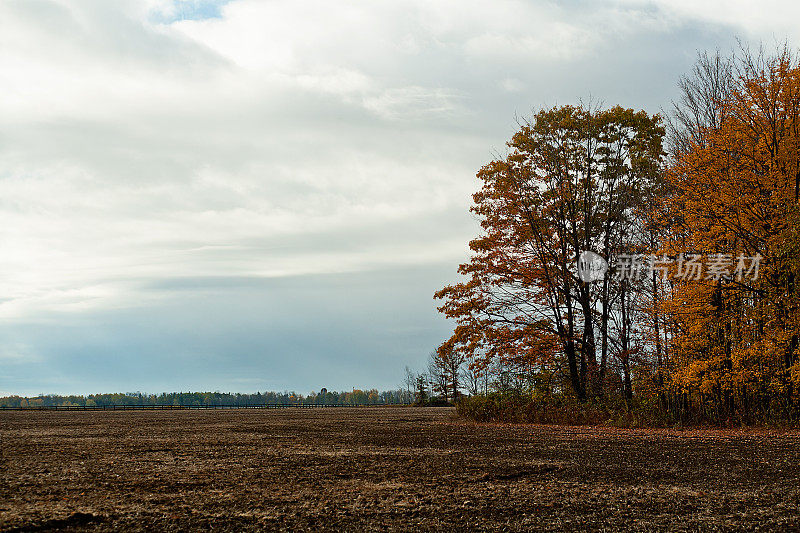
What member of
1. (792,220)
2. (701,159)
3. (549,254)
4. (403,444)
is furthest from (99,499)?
(549,254)

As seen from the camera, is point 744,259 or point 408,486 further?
point 744,259

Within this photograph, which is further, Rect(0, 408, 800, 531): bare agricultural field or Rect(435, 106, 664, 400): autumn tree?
Rect(435, 106, 664, 400): autumn tree

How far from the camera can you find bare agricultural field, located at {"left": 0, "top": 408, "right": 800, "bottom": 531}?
6480 millimetres

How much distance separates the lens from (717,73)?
22688 millimetres

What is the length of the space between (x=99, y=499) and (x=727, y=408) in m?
17.5

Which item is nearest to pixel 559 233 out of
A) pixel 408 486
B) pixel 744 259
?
pixel 744 259

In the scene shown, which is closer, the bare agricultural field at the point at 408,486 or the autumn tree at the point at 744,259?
the bare agricultural field at the point at 408,486

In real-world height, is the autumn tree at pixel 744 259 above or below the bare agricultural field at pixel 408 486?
above

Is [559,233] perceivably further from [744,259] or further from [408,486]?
[408,486]

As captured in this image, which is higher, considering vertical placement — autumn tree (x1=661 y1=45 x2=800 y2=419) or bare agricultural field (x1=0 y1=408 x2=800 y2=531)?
autumn tree (x1=661 y1=45 x2=800 y2=419)

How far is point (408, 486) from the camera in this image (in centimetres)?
840

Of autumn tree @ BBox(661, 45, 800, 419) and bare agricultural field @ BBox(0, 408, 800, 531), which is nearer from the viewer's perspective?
bare agricultural field @ BBox(0, 408, 800, 531)

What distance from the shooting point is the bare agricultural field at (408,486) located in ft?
21.3

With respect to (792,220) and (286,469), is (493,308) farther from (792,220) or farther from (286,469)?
(286,469)
